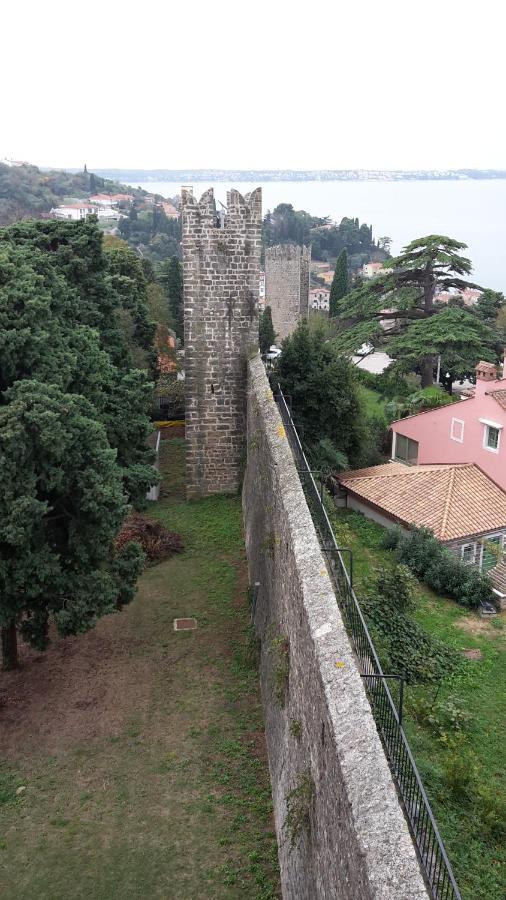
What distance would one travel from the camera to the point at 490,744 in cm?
994

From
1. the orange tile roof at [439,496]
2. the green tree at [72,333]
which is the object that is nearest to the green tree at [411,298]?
the orange tile roof at [439,496]

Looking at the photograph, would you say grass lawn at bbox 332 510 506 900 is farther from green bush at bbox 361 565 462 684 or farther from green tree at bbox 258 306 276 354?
green tree at bbox 258 306 276 354

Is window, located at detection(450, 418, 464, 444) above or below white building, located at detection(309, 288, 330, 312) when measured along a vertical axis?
above

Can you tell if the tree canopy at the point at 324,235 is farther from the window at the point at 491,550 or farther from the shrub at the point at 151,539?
the shrub at the point at 151,539

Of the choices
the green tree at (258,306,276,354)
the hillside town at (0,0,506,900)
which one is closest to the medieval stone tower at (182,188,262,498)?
the hillside town at (0,0,506,900)

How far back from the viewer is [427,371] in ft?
95.6

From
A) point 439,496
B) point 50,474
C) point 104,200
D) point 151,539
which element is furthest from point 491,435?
point 104,200

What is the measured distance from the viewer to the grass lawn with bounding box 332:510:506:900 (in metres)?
7.75

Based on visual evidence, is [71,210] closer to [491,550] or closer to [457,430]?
[457,430]

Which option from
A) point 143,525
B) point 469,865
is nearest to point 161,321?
point 143,525

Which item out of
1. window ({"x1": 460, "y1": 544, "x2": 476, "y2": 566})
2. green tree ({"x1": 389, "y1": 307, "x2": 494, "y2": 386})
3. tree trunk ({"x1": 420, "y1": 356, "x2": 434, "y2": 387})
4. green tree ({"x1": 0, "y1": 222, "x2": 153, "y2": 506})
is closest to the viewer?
green tree ({"x1": 0, "y1": 222, "x2": 153, "y2": 506})

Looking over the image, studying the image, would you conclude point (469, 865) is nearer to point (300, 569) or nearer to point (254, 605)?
point (300, 569)

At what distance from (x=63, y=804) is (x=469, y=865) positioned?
449 centimetres

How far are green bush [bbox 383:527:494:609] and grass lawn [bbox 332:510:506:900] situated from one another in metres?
0.28
